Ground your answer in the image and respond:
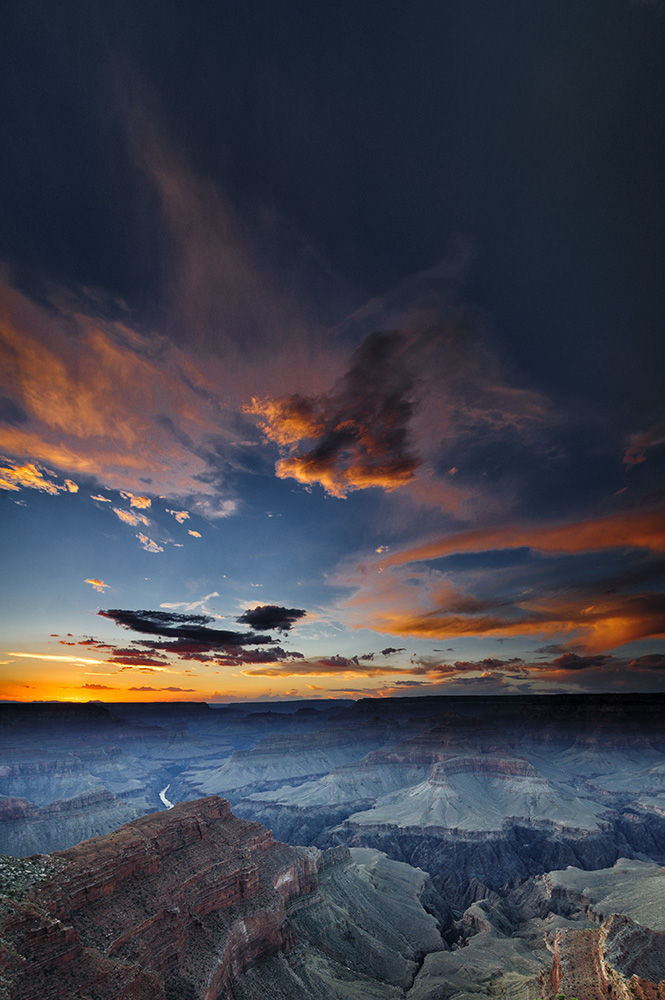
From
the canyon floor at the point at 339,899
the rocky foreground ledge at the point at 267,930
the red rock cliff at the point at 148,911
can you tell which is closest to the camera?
the red rock cliff at the point at 148,911

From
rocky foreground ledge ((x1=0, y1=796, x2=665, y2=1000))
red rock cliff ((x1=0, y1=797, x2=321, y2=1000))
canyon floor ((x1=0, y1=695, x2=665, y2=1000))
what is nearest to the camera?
red rock cliff ((x1=0, y1=797, x2=321, y2=1000))

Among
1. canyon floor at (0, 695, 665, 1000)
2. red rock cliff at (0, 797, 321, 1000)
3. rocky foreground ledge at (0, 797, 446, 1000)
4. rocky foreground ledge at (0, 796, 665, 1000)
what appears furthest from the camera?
canyon floor at (0, 695, 665, 1000)

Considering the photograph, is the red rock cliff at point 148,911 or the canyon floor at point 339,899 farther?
the canyon floor at point 339,899

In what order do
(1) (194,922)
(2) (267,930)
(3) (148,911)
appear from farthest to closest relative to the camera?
(2) (267,930)
(1) (194,922)
(3) (148,911)

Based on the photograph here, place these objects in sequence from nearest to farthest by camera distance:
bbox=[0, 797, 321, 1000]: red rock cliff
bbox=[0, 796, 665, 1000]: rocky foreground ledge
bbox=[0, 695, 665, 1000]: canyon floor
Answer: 1. bbox=[0, 797, 321, 1000]: red rock cliff
2. bbox=[0, 796, 665, 1000]: rocky foreground ledge
3. bbox=[0, 695, 665, 1000]: canyon floor

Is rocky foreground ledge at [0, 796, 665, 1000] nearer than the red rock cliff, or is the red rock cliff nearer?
the red rock cliff

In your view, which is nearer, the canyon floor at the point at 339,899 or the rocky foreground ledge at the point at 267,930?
the rocky foreground ledge at the point at 267,930

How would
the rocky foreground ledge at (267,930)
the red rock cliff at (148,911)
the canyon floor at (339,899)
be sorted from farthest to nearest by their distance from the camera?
the canyon floor at (339,899)
the rocky foreground ledge at (267,930)
the red rock cliff at (148,911)

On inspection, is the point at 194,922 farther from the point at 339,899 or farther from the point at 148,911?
the point at 339,899

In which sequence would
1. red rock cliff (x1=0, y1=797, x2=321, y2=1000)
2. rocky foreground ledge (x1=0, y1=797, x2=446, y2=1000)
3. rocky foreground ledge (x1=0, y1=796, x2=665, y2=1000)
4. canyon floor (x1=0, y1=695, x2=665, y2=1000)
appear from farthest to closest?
canyon floor (x1=0, y1=695, x2=665, y2=1000) → rocky foreground ledge (x1=0, y1=796, x2=665, y2=1000) → rocky foreground ledge (x1=0, y1=797, x2=446, y2=1000) → red rock cliff (x1=0, y1=797, x2=321, y2=1000)

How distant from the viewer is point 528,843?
117 m

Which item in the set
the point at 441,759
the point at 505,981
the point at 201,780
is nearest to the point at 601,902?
the point at 505,981

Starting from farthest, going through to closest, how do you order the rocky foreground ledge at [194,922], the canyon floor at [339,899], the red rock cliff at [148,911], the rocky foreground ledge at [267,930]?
1. the canyon floor at [339,899]
2. the rocky foreground ledge at [267,930]
3. the rocky foreground ledge at [194,922]
4. the red rock cliff at [148,911]

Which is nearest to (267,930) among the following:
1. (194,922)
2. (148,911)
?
(194,922)
